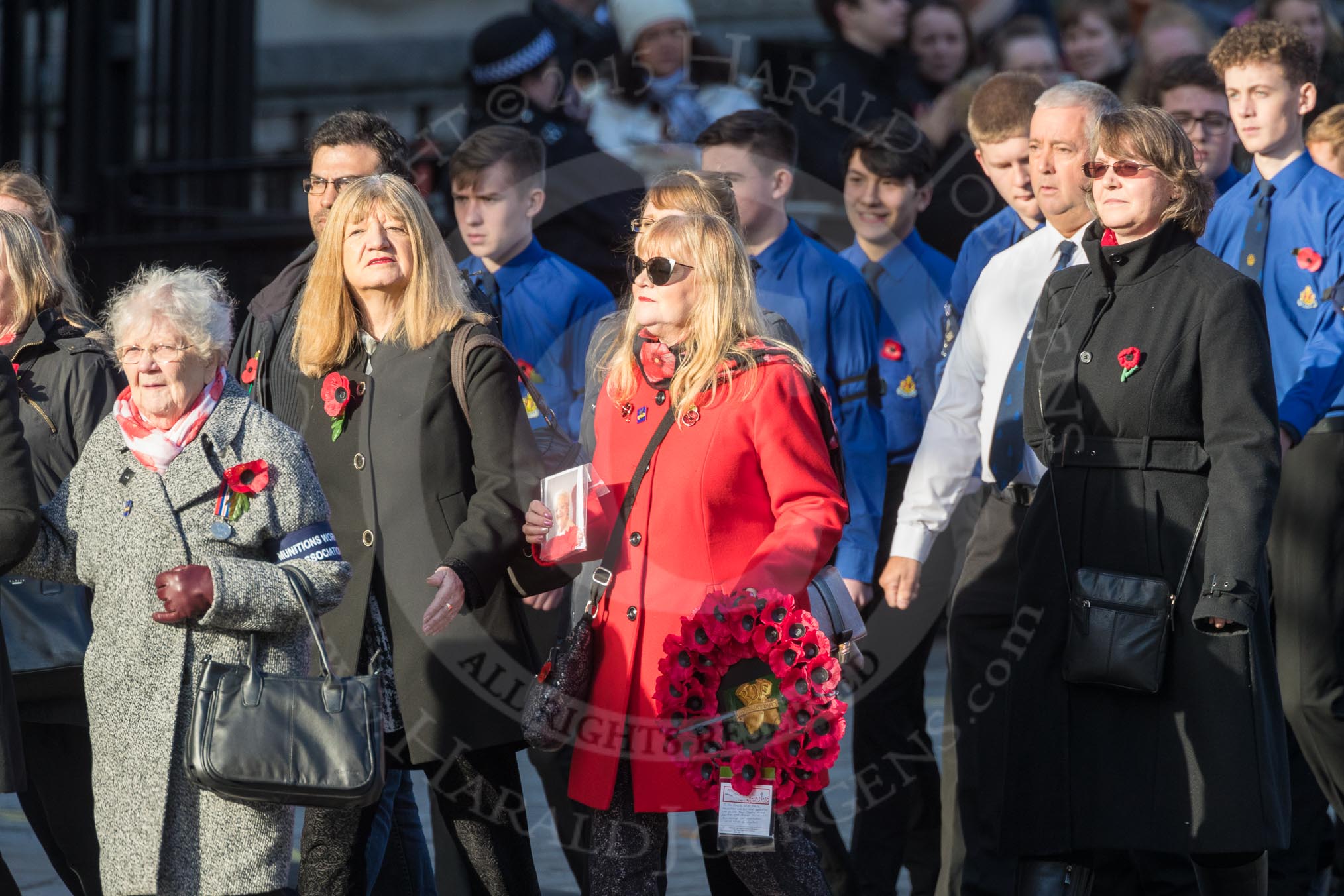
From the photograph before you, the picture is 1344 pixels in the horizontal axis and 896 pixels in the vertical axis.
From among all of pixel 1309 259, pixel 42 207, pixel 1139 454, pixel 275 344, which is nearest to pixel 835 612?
pixel 1139 454

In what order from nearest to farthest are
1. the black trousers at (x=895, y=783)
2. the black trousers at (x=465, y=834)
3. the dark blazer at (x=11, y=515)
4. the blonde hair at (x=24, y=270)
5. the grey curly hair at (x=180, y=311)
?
the dark blazer at (x=11, y=515)
the grey curly hair at (x=180, y=311)
the black trousers at (x=465, y=834)
the blonde hair at (x=24, y=270)
the black trousers at (x=895, y=783)

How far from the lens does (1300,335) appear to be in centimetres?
512

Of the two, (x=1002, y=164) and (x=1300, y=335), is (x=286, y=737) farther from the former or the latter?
(x=1002, y=164)

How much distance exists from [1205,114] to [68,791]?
389cm

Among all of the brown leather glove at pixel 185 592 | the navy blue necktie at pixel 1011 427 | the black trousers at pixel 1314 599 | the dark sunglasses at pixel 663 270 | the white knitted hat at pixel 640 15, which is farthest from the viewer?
the white knitted hat at pixel 640 15

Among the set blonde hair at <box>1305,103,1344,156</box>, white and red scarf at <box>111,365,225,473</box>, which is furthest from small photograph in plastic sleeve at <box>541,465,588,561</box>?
blonde hair at <box>1305,103,1344,156</box>

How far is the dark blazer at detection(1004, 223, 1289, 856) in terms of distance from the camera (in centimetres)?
395

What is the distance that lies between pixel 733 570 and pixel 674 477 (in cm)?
23

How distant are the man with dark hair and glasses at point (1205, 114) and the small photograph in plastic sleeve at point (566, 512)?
2.78 metres

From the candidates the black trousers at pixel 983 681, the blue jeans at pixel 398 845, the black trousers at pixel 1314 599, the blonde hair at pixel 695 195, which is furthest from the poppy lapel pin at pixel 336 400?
the black trousers at pixel 1314 599

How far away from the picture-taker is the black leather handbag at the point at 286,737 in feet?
12.0

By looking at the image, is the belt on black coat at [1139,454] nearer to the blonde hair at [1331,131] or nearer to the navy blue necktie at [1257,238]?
the navy blue necktie at [1257,238]

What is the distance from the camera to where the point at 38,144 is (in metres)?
11.5

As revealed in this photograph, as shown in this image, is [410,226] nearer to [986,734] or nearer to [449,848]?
[449,848]
